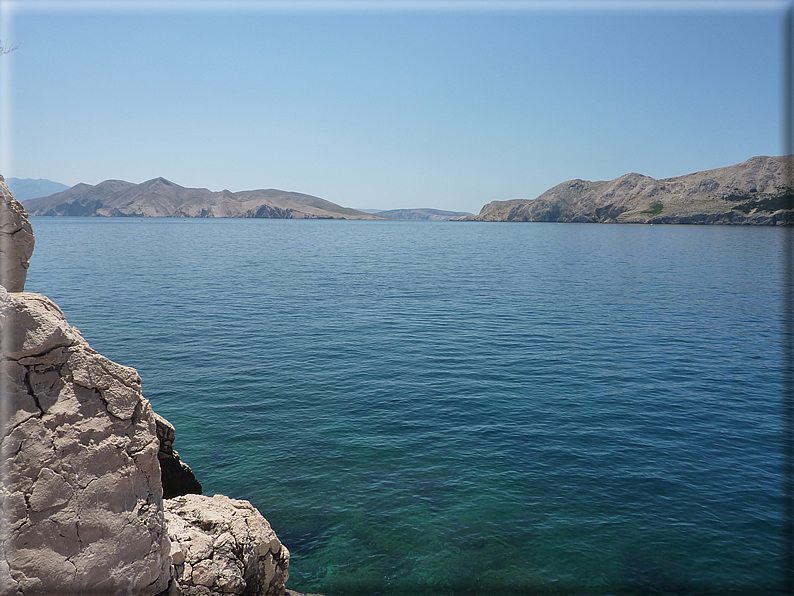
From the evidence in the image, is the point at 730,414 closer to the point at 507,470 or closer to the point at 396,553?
the point at 507,470

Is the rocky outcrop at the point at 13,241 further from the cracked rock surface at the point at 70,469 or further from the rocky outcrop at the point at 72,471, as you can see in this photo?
the cracked rock surface at the point at 70,469

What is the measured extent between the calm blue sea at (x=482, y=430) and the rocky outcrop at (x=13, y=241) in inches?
362

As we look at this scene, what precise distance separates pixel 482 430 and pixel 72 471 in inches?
669

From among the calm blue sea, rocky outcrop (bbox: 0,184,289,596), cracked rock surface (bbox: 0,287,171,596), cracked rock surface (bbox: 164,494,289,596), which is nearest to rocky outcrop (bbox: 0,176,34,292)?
rocky outcrop (bbox: 0,184,289,596)

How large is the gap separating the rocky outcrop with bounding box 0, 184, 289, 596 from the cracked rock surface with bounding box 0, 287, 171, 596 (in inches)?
0.5

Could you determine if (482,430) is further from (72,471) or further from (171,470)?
(72,471)

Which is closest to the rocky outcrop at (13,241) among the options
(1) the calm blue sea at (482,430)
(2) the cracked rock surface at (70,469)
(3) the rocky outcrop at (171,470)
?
(2) the cracked rock surface at (70,469)

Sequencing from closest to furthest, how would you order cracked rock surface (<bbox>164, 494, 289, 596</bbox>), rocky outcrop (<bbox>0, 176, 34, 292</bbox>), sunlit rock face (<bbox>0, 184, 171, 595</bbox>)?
sunlit rock face (<bbox>0, 184, 171, 595</bbox>), cracked rock surface (<bbox>164, 494, 289, 596</bbox>), rocky outcrop (<bbox>0, 176, 34, 292</bbox>)

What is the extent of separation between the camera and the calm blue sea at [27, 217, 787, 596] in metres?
13.7

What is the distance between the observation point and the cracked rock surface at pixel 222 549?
8.26 m

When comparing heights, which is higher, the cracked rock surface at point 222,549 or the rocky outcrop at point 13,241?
the rocky outcrop at point 13,241

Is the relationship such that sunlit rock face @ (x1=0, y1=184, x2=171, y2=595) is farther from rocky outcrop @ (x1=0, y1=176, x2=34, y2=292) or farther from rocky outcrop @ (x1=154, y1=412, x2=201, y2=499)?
rocky outcrop @ (x1=154, y1=412, x2=201, y2=499)

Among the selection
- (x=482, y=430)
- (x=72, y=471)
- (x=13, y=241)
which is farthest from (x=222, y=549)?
(x=482, y=430)

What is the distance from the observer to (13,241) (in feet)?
30.4
